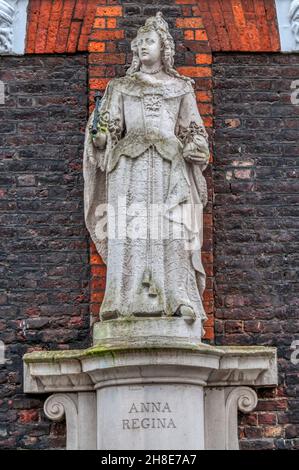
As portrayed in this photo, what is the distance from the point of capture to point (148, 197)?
966cm

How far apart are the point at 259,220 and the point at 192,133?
2.73ft

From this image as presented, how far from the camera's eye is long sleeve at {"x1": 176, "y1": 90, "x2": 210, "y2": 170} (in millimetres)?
9812

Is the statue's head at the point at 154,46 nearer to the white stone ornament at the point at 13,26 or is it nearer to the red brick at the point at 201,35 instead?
the red brick at the point at 201,35

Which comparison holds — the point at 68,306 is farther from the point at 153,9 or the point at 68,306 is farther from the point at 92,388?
the point at 153,9

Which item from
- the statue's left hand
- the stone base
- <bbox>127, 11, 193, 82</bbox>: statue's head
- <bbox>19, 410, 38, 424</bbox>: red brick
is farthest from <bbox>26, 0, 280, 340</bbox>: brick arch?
<bbox>19, 410, 38, 424</bbox>: red brick

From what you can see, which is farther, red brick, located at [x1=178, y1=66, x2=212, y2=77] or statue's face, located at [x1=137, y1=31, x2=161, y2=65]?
red brick, located at [x1=178, y1=66, x2=212, y2=77]

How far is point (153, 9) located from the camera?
10.6 metres

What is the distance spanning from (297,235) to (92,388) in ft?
5.85

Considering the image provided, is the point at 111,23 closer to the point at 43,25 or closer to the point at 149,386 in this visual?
the point at 43,25

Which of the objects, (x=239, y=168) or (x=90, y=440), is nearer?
(x=90, y=440)

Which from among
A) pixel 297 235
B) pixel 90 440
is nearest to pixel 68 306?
pixel 90 440

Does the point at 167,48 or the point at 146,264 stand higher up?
the point at 167,48

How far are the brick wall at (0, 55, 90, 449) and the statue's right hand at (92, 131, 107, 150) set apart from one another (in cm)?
52

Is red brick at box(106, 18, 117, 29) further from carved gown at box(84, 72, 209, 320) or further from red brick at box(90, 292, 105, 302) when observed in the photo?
red brick at box(90, 292, 105, 302)
